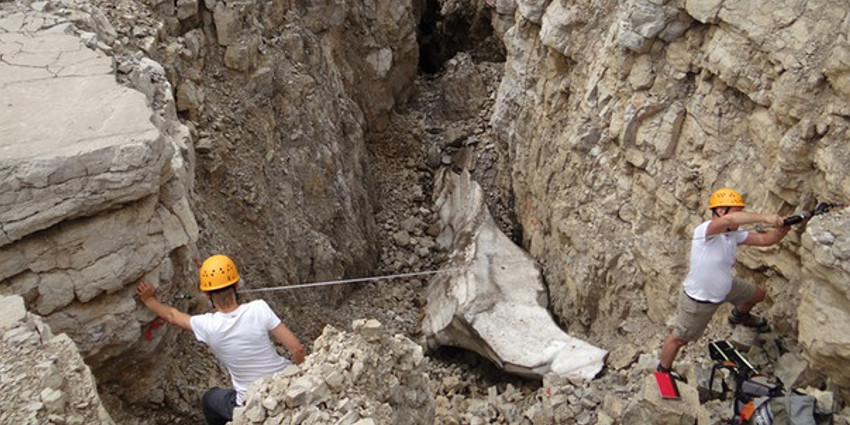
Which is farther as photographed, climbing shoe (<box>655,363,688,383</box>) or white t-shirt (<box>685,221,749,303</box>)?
climbing shoe (<box>655,363,688,383</box>)

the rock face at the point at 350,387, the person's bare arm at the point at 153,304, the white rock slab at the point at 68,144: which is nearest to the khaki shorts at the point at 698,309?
the rock face at the point at 350,387

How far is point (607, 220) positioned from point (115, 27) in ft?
16.0

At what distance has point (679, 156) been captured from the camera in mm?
5691

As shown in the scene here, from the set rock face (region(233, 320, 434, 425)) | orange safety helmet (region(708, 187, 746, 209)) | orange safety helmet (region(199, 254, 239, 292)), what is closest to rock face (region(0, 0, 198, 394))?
orange safety helmet (region(199, 254, 239, 292))

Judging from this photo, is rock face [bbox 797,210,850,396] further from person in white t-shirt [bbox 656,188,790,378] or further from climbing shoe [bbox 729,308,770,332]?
climbing shoe [bbox 729,308,770,332]

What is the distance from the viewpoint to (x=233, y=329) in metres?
3.94

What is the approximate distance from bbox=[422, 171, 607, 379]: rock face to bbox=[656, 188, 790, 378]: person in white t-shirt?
1341 millimetres

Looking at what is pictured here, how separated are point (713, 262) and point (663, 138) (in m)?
1.52

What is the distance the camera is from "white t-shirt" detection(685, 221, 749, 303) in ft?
15.0

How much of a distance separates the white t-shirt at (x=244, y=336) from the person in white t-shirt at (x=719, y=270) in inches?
113

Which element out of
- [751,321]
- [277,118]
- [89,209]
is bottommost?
[751,321]

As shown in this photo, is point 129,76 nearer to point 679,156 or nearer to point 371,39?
point 679,156

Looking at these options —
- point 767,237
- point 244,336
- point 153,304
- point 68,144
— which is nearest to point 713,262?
point 767,237

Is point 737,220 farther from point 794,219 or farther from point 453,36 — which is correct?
point 453,36
